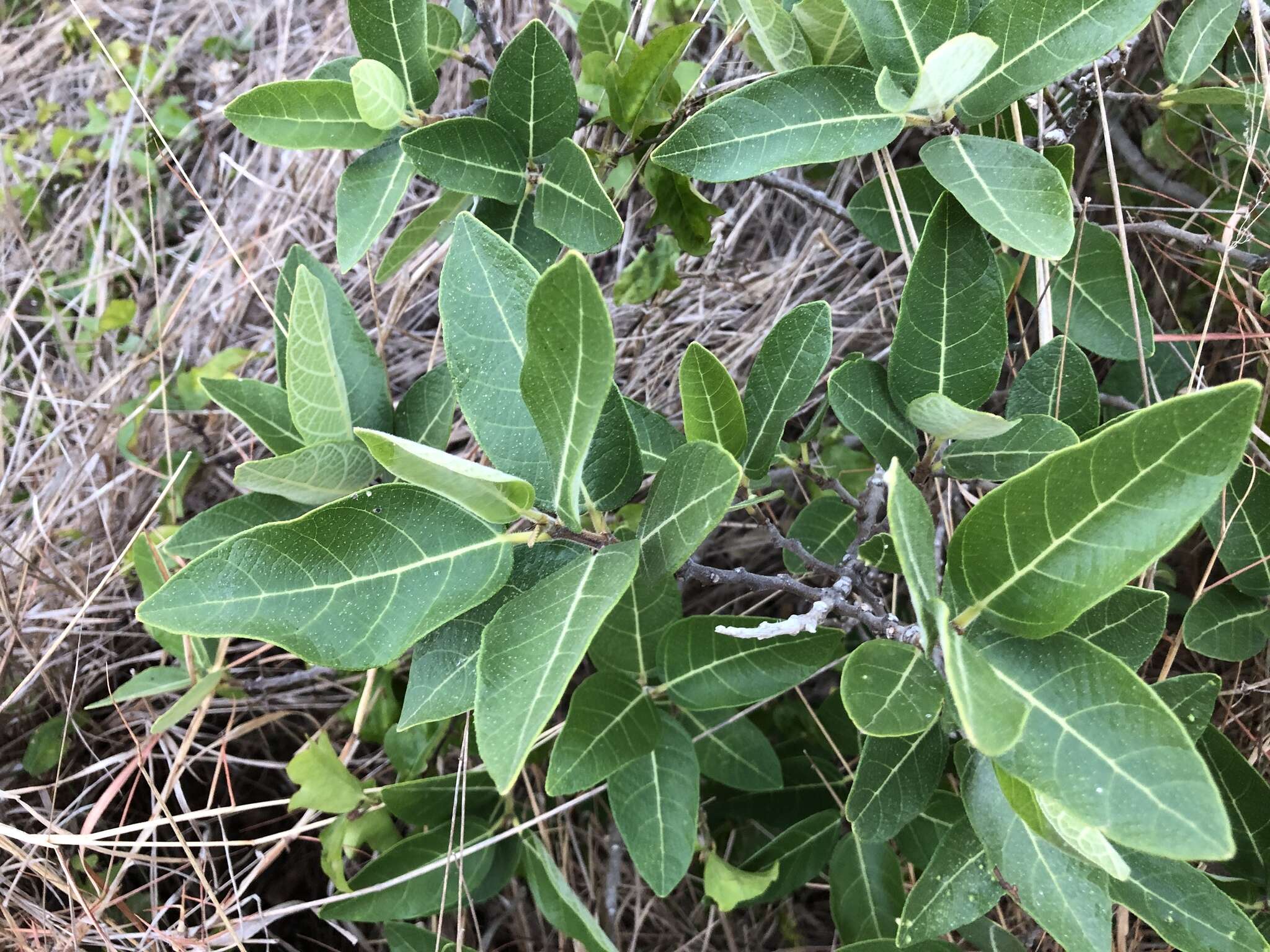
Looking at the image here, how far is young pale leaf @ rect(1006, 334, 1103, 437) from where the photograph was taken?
0.95 meters

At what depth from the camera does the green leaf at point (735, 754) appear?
1223mm

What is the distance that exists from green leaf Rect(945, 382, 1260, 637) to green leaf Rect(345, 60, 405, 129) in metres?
0.81

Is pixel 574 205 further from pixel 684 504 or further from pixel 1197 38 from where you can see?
pixel 1197 38

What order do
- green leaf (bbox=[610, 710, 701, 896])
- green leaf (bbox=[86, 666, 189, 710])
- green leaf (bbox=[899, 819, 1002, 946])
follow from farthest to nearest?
green leaf (bbox=[86, 666, 189, 710]) < green leaf (bbox=[610, 710, 701, 896]) < green leaf (bbox=[899, 819, 1002, 946])

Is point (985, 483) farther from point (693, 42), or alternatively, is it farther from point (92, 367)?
point (92, 367)

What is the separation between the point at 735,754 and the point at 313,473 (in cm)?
70

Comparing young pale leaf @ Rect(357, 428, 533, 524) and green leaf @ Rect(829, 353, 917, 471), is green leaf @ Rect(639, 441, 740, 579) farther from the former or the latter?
green leaf @ Rect(829, 353, 917, 471)

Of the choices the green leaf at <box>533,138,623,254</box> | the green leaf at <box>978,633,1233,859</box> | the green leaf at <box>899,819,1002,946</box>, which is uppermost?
the green leaf at <box>533,138,623,254</box>

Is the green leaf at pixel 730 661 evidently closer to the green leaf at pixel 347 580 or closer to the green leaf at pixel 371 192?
the green leaf at pixel 347 580

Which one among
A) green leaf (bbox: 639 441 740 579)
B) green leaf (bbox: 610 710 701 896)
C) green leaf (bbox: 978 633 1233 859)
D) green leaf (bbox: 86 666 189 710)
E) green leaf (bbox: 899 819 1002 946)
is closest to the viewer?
green leaf (bbox: 978 633 1233 859)

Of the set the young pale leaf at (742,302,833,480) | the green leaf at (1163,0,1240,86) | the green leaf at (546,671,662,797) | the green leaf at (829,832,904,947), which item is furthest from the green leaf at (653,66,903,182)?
the green leaf at (829,832,904,947)

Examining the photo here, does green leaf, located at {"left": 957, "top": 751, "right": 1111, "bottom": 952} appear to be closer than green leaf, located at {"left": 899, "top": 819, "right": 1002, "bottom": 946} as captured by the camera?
Yes

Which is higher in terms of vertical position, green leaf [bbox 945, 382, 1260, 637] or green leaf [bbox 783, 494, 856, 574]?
green leaf [bbox 945, 382, 1260, 637]

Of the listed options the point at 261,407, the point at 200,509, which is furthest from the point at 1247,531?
the point at 200,509
